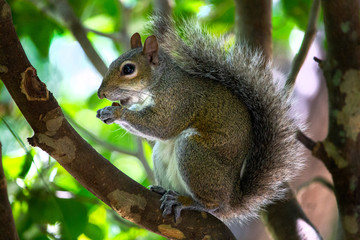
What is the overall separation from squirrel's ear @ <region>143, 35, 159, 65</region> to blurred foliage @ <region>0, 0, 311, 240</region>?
0.47 meters

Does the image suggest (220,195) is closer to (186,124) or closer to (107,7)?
(186,124)

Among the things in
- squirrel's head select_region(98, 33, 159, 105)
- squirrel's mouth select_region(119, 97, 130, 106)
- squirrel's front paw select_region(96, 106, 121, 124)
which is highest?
squirrel's head select_region(98, 33, 159, 105)

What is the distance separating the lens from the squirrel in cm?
210

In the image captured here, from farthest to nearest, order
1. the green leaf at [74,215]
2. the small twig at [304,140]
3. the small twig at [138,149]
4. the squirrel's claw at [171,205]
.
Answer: the small twig at [138,149] < the small twig at [304,140] < the squirrel's claw at [171,205] < the green leaf at [74,215]

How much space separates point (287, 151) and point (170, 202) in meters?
0.72

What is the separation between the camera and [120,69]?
228cm

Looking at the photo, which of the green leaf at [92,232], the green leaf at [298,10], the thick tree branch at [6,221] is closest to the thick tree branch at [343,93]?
the green leaf at [298,10]

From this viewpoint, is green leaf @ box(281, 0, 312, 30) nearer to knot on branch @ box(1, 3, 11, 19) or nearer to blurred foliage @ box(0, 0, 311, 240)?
blurred foliage @ box(0, 0, 311, 240)

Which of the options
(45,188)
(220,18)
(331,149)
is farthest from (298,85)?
(45,188)

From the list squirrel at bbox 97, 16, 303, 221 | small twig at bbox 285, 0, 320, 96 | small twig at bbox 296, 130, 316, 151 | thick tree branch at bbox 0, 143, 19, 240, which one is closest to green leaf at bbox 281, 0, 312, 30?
small twig at bbox 285, 0, 320, 96

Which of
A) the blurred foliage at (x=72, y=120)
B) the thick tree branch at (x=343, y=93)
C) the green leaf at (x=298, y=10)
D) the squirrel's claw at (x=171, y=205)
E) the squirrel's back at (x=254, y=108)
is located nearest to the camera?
the blurred foliage at (x=72, y=120)

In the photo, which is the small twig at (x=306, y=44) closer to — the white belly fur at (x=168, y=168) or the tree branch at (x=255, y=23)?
the tree branch at (x=255, y=23)

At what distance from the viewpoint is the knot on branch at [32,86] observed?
4.86 ft

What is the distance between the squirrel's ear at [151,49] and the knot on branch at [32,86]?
0.94 metres
